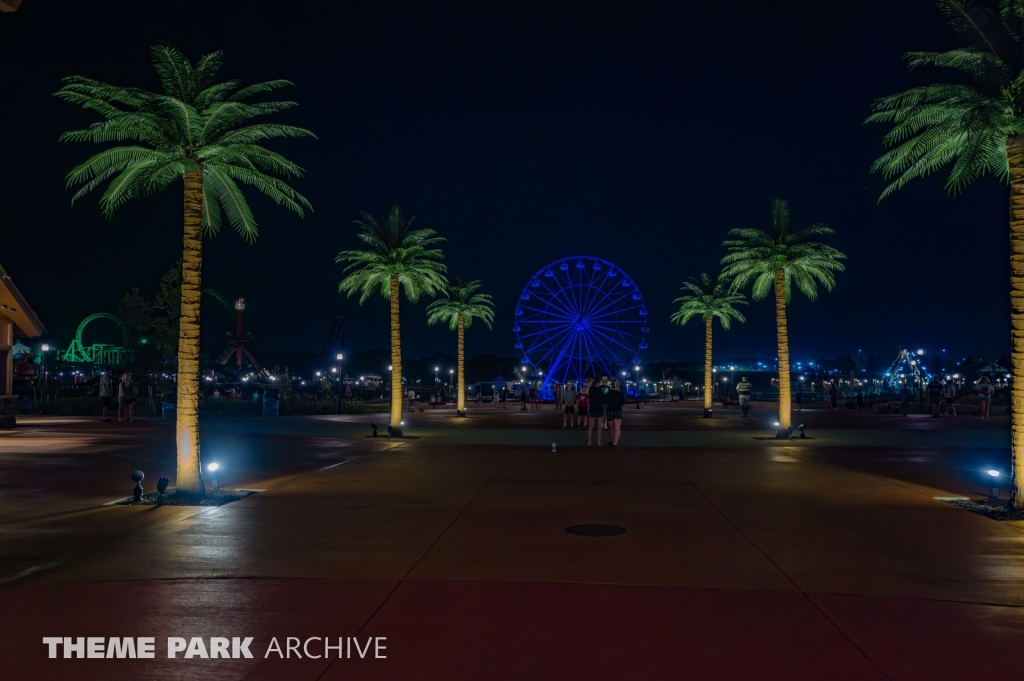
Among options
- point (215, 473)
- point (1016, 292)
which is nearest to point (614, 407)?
point (1016, 292)

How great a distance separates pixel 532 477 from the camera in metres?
16.0

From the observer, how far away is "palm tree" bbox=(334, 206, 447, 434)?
2819cm

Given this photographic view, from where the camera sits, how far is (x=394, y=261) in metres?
28.3

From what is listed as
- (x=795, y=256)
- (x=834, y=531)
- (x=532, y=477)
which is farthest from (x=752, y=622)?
(x=795, y=256)

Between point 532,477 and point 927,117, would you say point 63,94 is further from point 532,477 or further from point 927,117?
point 927,117

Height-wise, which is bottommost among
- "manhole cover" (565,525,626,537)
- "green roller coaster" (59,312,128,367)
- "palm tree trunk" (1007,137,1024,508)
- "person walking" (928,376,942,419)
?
"manhole cover" (565,525,626,537)

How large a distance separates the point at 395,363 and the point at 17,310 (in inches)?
781

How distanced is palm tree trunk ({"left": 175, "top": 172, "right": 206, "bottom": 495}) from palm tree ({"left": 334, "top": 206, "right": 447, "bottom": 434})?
524 inches


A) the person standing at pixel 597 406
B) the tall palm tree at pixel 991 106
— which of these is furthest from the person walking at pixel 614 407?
the tall palm tree at pixel 991 106

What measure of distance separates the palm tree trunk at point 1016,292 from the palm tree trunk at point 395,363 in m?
17.5

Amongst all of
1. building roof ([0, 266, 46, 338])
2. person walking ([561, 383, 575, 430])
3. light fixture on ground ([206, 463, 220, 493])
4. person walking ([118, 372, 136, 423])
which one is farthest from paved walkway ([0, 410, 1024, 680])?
building roof ([0, 266, 46, 338])

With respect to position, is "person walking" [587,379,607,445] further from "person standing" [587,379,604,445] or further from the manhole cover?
the manhole cover

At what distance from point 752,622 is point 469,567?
9.84 feet

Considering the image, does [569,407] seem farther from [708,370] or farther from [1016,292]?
[1016,292]
